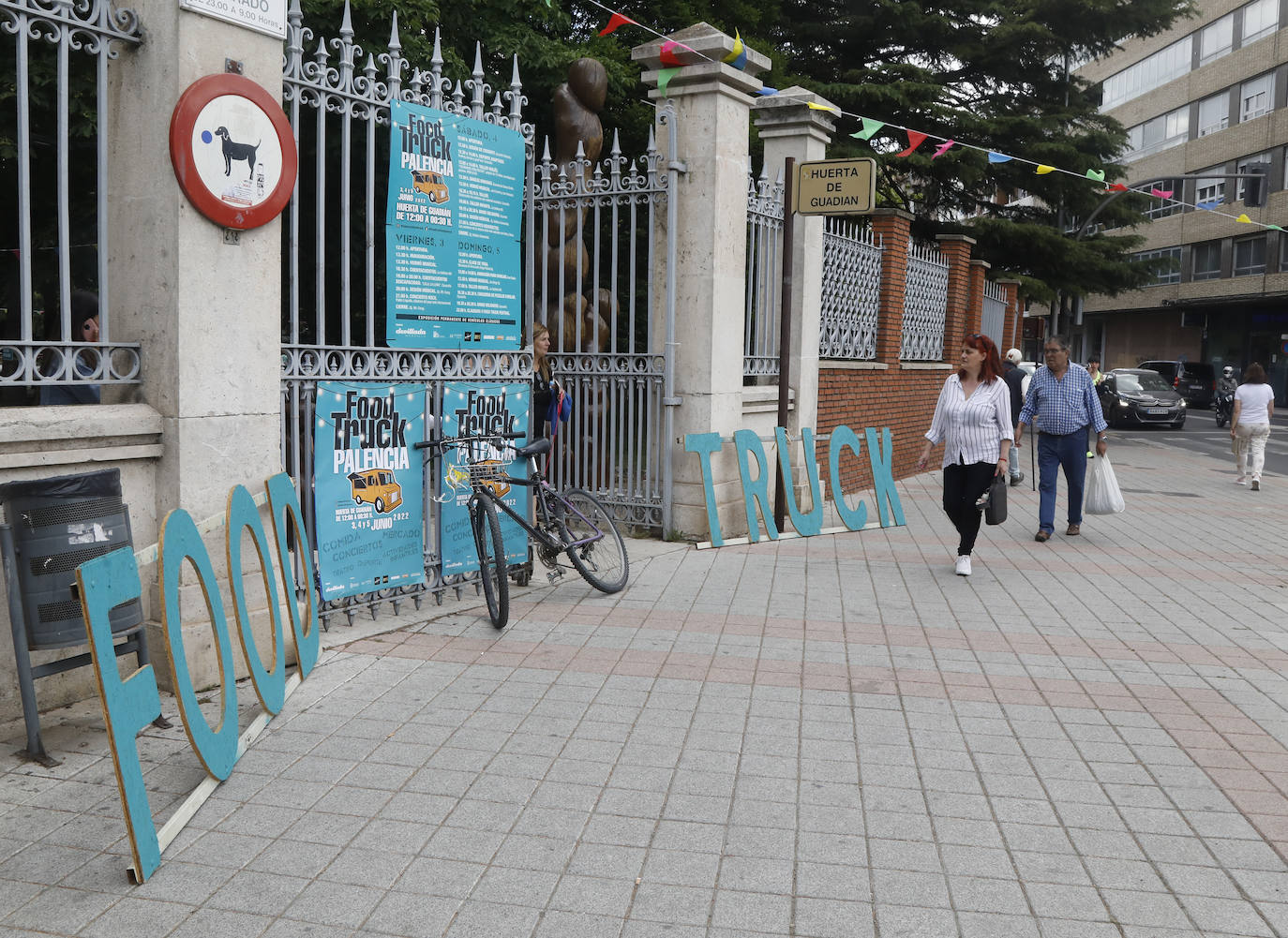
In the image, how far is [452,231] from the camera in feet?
21.7

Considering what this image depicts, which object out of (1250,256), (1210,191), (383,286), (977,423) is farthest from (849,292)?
(1210,191)

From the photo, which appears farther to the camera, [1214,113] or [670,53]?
[1214,113]

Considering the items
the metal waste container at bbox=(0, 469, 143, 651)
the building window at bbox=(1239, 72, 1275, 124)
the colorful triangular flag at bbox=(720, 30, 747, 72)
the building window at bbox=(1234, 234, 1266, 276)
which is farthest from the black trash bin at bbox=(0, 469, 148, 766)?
the building window at bbox=(1239, 72, 1275, 124)

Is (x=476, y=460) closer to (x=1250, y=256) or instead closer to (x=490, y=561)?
(x=490, y=561)

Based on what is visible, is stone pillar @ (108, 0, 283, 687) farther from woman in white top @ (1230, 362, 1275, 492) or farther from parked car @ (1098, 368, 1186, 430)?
parked car @ (1098, 368, 1186, 430)

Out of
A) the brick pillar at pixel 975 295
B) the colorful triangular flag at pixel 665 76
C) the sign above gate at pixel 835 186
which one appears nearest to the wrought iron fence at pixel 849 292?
the sign above gate at pixel 835 186

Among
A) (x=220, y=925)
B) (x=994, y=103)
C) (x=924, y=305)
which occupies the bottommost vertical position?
(x=220, y=925)

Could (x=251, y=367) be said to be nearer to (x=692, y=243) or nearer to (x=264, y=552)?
(x=264, y=552)

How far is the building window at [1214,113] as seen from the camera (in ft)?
146

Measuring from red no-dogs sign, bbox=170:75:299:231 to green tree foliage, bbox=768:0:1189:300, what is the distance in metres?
17.8

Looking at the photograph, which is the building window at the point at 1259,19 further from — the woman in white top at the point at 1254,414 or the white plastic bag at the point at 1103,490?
the white plastic bag at the point at 1103,490

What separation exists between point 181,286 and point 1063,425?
8157 millimetres

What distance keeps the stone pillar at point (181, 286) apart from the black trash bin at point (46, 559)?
0.64 m

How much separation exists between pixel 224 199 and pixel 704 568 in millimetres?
4548
